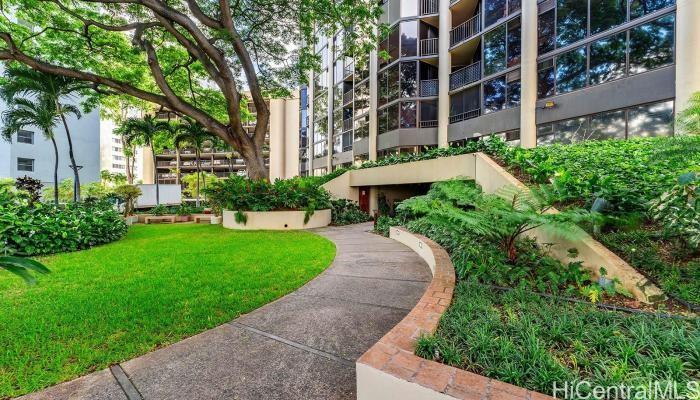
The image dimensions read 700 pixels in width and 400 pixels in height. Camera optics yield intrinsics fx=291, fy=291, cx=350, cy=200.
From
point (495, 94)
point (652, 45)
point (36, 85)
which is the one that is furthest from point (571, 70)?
point (36, 85)

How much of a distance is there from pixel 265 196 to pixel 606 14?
14172 mm

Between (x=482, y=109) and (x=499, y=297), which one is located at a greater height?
(x=482, y=109)

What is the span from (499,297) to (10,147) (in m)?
32.9

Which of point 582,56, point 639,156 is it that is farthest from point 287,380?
point 582,56

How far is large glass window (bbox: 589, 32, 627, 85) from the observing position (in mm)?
10203

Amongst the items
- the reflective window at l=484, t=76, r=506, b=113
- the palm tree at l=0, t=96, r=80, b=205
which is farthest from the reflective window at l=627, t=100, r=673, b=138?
the palm tree at l=0, t=96, r=80, b=205

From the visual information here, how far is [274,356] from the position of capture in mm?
2404

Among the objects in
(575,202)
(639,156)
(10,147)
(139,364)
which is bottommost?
(139,364)

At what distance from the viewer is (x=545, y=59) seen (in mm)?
12422

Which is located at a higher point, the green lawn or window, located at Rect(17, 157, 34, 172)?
window, located at Rect(17, 157, 34, 172)

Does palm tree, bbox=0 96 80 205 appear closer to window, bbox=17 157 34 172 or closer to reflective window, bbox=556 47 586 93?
window, bbox=17 157 34 172

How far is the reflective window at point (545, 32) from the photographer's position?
12.2 m

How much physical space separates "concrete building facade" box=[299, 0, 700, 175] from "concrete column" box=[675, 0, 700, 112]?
1.1 inches

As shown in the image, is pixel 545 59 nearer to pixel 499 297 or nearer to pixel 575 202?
pixel 575 202
